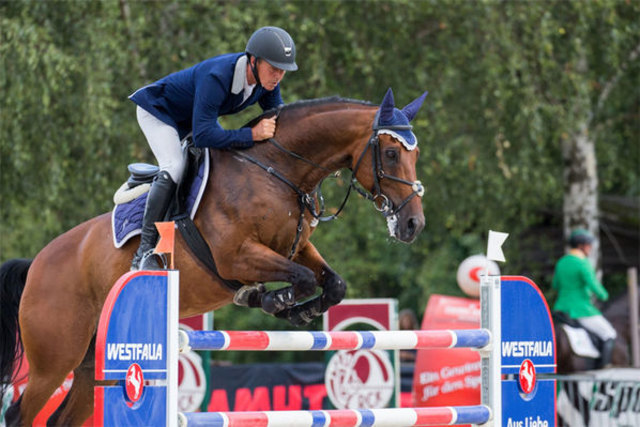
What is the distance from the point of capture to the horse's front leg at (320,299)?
468 centimetres

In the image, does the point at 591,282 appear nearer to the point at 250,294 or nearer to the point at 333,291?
the point at 333,291

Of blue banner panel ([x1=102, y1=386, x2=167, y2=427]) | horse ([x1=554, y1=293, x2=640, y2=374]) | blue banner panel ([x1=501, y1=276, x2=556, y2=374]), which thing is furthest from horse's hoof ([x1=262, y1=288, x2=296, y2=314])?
horse ([x1=554, y1=293, x2=640, y2=374])

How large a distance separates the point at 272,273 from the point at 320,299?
1.00ft

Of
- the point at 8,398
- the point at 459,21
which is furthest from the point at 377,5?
the point at 8,398

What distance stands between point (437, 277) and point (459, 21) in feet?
25.3

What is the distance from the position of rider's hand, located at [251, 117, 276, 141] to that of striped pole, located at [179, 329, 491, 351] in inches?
40.7

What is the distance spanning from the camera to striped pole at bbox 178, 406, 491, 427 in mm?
3898

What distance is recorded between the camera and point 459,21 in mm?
11016

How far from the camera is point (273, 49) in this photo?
4641mm

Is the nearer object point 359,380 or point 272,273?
point 272,273

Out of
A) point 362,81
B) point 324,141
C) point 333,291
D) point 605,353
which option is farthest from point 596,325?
point 324,141

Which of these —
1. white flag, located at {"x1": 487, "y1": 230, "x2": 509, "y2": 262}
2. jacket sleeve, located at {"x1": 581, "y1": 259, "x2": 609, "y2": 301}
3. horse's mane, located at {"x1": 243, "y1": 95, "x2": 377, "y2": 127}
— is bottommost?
white flag, located at {"x1": 487, "y1": 230, "x2": 509, "y2": 262}

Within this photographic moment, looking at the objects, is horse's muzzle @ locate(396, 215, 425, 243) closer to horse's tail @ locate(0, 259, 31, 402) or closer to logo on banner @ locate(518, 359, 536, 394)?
logo on banner @ locate(518, 359, 536, 394)

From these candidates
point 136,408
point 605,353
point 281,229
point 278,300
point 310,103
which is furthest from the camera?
point 605,353
